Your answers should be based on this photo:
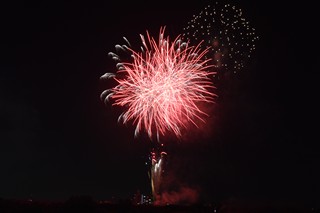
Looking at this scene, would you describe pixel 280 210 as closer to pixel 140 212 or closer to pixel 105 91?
pixel 140 212

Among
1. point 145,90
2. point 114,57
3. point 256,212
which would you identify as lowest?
point 256,212

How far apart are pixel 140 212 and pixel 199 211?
→ 3.91 meters

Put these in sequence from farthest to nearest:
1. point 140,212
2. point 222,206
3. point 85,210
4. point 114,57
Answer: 1. point 114,57
2. point 222,206
3. point 140,212
4. point 85,210

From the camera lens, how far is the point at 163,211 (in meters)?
30.5

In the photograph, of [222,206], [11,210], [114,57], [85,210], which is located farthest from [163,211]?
[114,57]

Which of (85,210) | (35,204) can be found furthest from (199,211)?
(35,204)

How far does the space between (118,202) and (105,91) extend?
1015cm

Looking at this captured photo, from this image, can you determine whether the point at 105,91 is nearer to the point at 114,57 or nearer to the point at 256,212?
the point at 114,57

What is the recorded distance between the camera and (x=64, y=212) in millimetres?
25891

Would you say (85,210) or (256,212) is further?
(256,212)

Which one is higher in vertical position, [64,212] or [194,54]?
[194,54]

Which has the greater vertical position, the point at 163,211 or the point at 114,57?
the point at 114,57

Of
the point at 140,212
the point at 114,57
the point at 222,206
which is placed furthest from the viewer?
the point at 114,57

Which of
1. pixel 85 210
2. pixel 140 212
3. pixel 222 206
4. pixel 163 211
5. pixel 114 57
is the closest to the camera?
pixel 85 210
